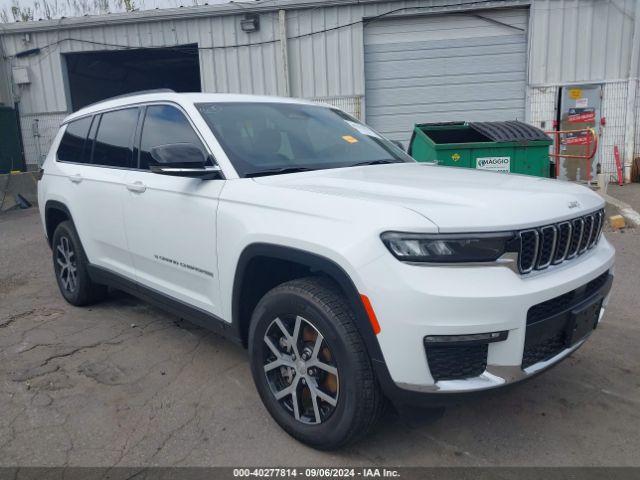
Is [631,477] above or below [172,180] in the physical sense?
below

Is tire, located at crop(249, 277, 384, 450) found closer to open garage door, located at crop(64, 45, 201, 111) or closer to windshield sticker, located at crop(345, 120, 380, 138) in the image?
windshield sticker, located at crop(345, 120, 380, 138)

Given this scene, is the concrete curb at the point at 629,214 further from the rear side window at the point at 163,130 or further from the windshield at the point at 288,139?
the rear side window at the point at 163,130

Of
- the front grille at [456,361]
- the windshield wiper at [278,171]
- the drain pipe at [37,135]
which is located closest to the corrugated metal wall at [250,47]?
the drain pipe at [37,135]

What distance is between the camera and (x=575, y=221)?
2.66 m

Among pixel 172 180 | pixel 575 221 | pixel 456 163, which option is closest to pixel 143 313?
pixel 172 180

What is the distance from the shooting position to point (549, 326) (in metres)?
2.41

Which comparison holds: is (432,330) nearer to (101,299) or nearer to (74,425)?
(74,425)

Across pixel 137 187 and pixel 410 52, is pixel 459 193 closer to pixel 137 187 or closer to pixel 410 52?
pixel 137 187

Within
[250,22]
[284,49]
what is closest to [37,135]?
[250,22]

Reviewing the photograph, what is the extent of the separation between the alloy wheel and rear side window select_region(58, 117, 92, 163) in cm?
276

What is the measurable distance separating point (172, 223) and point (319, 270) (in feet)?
4.21

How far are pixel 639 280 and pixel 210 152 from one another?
4475 millimetres

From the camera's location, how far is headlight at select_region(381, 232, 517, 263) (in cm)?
223

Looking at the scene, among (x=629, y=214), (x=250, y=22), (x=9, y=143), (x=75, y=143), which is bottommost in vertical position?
(x=629, y=214)
